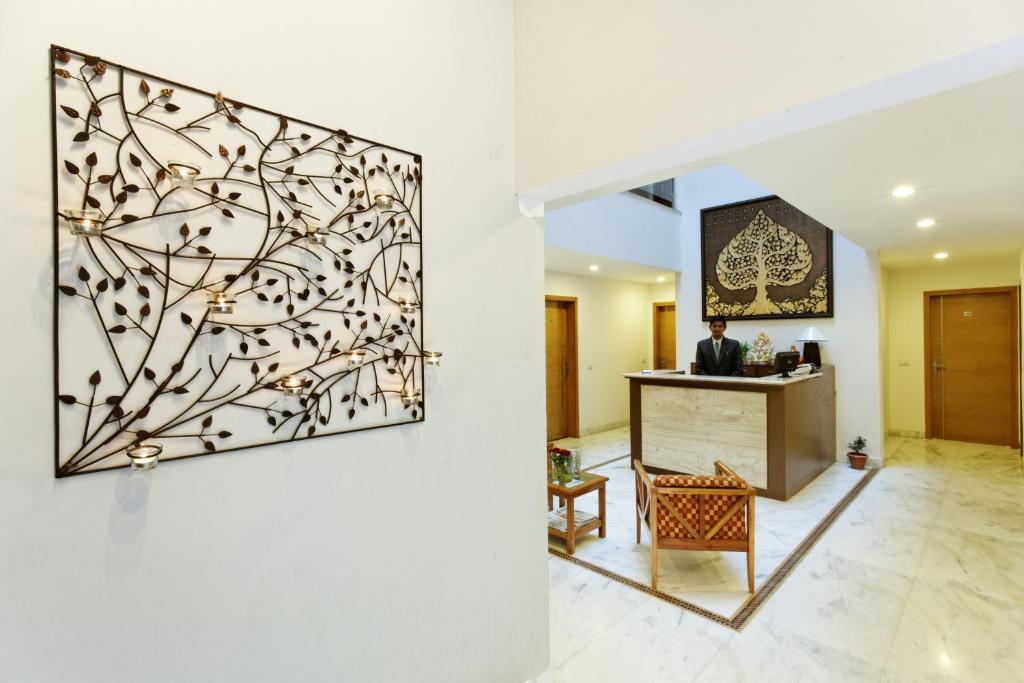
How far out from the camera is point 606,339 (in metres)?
7.50

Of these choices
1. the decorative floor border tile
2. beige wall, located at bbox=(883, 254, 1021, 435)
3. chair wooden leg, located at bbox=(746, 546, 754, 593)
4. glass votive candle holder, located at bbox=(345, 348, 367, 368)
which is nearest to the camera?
glass votive candle holder, located at bbox=(345, 348, 367, 368)

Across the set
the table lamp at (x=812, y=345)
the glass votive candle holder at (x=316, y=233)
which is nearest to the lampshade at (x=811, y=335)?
the table lamp at (x=812, y=345)

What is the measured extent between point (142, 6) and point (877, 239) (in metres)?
5.82

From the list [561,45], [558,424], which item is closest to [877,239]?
[558,424]

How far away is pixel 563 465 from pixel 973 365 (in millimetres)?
6284

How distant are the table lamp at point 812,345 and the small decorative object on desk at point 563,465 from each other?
147 inches

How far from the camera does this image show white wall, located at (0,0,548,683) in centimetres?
104

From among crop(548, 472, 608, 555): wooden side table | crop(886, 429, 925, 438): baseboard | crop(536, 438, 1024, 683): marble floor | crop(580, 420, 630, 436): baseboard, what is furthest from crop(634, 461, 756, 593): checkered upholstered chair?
crop(886, 429, 925, 438): baseboard

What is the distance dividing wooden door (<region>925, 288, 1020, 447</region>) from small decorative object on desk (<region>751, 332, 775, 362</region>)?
2371mm

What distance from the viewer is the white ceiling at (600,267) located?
5566 millimetres

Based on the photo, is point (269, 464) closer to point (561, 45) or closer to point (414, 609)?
point (414, 609)

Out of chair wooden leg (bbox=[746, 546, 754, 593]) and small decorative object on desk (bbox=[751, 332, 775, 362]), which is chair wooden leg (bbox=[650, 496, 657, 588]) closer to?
chair wooden leg (bbox=[746, 546, 754, 593])

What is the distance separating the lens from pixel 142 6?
118cm

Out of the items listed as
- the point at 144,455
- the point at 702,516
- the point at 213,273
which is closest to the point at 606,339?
the point at 702,516
